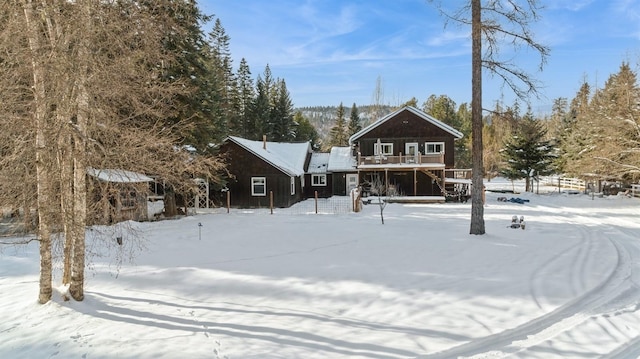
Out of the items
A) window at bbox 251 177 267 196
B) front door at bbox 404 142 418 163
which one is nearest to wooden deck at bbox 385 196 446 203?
front door at bbox 404 142 418 163

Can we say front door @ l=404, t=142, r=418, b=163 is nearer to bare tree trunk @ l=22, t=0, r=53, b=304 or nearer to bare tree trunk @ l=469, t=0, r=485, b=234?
bare tree trunk @ l=469, t=0, r=485, b=234

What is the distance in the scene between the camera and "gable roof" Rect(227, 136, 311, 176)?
23875 mm

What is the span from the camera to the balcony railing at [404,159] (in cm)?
2584

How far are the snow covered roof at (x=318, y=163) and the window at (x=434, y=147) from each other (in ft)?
27.8

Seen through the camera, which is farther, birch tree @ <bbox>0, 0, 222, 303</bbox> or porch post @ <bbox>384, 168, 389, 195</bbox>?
porch post @ <bbox>384, 168, 389, 195</bbox>

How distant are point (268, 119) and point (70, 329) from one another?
41.2 meters

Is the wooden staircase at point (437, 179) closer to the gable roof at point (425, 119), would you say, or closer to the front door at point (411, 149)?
the front door at point (411, 149)

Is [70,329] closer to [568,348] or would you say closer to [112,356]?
[112,356]

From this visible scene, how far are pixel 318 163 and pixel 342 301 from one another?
86.3 ft

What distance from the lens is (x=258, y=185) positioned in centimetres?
2414

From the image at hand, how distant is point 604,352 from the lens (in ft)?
14.4

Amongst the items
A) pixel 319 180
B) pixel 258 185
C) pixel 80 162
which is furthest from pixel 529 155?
pixel 80 162

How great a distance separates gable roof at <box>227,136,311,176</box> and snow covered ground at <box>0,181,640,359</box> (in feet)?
42.2

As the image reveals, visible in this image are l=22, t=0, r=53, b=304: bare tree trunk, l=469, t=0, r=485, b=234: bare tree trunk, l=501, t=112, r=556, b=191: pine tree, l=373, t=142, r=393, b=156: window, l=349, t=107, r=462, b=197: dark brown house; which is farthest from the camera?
l=501, t=112, r=556, b=191: pine tree
